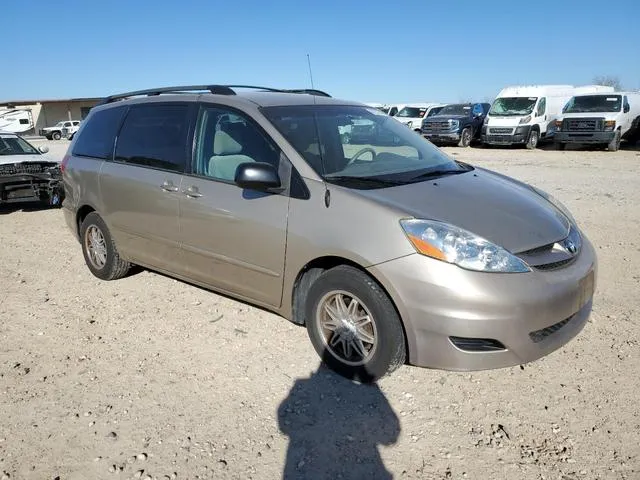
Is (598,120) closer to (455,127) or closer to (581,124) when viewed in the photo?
(581,124)

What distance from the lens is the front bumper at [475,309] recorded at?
277cm

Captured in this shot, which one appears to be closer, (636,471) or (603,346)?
(636,471)

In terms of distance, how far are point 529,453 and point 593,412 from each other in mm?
572

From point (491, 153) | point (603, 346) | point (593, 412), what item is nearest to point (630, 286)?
point (603, 346)

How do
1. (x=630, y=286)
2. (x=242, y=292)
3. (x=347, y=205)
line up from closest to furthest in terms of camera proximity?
(x=347, y=205), (x=242, y=292), (x=630, y=286)

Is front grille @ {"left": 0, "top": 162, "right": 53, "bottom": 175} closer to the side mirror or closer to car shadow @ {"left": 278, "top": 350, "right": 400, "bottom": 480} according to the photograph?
the side mirror

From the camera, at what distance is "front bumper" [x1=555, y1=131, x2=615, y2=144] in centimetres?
1856

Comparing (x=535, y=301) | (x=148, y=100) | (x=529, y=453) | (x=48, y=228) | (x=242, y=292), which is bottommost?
(x=48, y=228)

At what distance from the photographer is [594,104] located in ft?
63.0

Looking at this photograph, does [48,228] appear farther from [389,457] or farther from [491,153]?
[491,153]

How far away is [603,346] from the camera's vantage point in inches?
141

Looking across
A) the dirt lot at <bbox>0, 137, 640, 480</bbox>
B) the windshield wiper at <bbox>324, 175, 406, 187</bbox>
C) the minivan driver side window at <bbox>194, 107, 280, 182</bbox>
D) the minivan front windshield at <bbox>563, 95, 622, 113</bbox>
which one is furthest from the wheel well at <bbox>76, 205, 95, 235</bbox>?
the minivan front windshield at <bbox>563, 95, 622, 113</bbox>

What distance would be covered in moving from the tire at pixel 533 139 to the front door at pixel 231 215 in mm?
19249

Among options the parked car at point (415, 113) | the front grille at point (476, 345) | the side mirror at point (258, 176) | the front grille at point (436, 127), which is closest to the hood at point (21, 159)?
the side mirror at point (258, 176)
